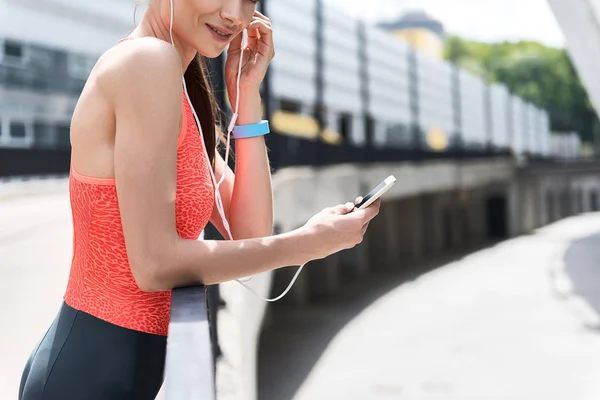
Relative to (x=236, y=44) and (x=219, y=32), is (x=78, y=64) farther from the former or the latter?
(x=219, y=32)

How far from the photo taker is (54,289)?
16.7 ft

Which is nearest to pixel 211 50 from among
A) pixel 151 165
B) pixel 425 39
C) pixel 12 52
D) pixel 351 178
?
pixel 151 165

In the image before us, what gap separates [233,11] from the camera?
63.7 inches

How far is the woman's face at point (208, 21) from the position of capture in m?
1.59

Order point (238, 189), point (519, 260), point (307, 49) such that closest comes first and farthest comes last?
point (238, 189), point (307, 49), point (519, 260)

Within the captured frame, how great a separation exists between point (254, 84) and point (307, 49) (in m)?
18.4

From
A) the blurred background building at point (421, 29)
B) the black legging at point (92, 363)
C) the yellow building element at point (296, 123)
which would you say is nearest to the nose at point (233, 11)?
the black legging at point (92, 363)

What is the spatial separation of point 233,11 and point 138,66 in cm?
29

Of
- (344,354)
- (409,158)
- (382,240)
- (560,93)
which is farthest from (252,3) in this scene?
(560,93)

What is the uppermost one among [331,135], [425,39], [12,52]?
[425,39]

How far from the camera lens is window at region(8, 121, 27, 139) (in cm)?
1095

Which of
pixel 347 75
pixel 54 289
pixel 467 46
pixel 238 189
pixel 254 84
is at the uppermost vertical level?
pixel 467 46

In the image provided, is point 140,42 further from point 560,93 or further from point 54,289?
point 560,93

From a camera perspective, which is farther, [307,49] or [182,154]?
[307,49]
